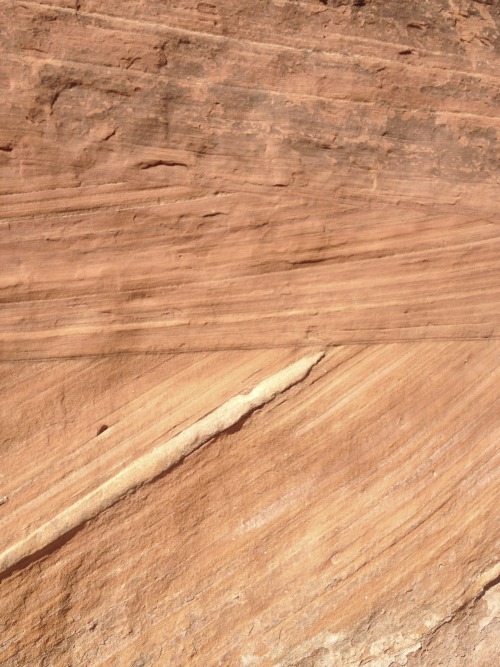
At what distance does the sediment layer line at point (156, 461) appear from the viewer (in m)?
2.64

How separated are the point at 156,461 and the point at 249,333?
0.67m

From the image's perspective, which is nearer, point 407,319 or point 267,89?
point 267,89

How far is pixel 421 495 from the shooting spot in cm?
297

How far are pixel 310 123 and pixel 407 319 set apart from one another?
95cm

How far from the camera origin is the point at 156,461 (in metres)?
2.74

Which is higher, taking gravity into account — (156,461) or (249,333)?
(249,333)

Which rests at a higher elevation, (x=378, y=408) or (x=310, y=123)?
(x=310, y=123)

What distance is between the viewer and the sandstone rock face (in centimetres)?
265

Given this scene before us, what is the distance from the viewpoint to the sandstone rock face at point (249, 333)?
2.65 meters

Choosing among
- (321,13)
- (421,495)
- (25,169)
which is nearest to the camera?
(25,169)

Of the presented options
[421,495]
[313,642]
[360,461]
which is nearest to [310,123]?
[360,461]

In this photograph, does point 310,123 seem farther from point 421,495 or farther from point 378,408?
point 421,495

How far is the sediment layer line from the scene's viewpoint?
264 centimetres

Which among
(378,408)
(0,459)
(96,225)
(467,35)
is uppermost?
(467,35)
